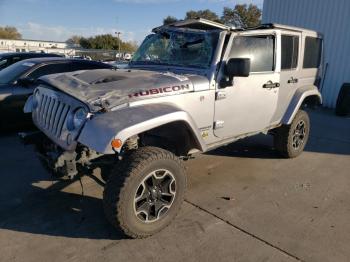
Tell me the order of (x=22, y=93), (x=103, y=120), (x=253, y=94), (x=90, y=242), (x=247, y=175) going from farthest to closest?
1. (x=22, y=93)
2. (x=247, y=175)
3. (x=253, y=94)
4. (x=90, y=242)
5. (x=103, y=120)

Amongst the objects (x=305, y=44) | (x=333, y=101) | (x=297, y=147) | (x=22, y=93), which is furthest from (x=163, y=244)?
(x=333, y=101)

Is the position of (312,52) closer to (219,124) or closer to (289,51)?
(289,51)

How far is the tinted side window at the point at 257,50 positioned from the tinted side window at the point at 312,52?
109cm

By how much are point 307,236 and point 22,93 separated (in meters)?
5.45

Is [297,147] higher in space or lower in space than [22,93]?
lower

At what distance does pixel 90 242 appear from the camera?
3334 millimetres

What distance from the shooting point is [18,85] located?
261 inches

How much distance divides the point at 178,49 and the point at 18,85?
363 centimetres

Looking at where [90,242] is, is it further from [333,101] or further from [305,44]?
[333,101]

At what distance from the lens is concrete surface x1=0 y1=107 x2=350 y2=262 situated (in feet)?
10.6

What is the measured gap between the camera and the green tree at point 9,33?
222 ft

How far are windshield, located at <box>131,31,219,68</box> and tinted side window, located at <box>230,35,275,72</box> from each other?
1.03 ft

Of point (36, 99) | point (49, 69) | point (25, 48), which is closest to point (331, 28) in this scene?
point (49, 69)

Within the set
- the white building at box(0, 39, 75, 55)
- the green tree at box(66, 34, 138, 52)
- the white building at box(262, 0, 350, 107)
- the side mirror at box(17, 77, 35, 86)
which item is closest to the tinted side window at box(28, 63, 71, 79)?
the side mirror at box(17, 77, 35, 86)
